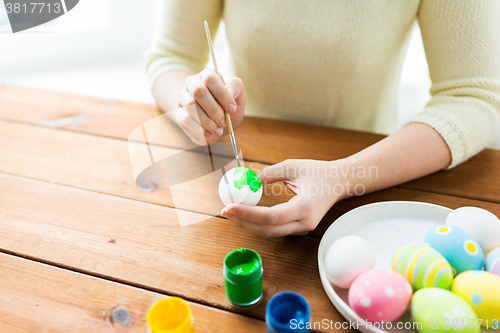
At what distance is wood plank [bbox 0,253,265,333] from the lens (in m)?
0.54

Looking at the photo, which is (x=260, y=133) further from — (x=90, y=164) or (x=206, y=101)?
(x=90, y=164)

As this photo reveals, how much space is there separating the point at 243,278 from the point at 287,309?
0.24ft

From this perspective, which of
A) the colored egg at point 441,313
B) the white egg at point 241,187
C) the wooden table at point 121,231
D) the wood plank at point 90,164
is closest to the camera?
the colored egg at point 441,313

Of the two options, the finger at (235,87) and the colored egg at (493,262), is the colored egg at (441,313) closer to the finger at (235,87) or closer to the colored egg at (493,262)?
the colored egg at (493,262)

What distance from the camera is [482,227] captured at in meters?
0.58

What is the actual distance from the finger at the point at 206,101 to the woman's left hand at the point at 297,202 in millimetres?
158

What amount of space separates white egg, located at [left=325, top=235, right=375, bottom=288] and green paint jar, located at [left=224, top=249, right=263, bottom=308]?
0.36 ft

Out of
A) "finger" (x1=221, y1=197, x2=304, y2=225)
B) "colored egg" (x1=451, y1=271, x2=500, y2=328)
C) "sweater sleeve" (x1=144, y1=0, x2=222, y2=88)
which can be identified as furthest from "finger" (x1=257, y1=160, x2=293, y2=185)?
"sweater sleeve" (x1=144, y1=0, x2=222, y2=88)

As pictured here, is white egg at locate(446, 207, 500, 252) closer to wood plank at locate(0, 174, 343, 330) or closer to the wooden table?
the wooden table

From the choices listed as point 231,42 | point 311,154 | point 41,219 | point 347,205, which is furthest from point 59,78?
point 347,205

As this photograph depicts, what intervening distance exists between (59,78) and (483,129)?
100 inches

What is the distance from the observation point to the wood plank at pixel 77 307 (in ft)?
1.77

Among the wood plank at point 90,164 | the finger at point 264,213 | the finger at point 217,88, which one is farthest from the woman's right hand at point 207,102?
the finger at point 264,213

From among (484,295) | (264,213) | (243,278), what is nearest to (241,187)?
(264,213)
